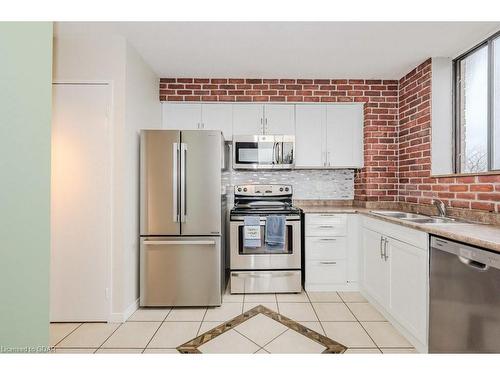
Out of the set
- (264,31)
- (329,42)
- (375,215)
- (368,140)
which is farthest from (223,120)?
(375,215)

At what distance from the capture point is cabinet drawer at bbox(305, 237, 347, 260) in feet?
9.73

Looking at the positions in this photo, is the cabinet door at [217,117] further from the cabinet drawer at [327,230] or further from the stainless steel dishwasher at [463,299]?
the stainless steel dishwasher at [463,299]

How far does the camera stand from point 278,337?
209 cm

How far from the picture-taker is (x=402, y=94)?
10.7ft

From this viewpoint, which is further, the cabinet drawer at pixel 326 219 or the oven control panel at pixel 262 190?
the oven control panel at pixel 262 190

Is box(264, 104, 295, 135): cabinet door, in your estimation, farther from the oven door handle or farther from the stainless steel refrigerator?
the oven door handle

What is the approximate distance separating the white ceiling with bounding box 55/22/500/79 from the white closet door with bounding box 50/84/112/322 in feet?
2.17

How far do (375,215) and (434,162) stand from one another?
895 mm

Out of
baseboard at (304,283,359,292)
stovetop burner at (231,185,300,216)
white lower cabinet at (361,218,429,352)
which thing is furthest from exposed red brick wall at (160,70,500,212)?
baseboard at (304,283,359,292)

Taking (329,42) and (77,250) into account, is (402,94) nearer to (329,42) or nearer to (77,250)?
(329,42)

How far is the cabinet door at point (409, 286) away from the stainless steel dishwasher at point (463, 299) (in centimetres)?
8

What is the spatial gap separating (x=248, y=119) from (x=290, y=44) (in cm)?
106

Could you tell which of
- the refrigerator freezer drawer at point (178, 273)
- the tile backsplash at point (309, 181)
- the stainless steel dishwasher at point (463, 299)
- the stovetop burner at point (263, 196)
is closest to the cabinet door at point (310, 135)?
the tile backsplash at point (309, 181)

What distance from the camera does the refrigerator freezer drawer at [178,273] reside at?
260 centimetres
